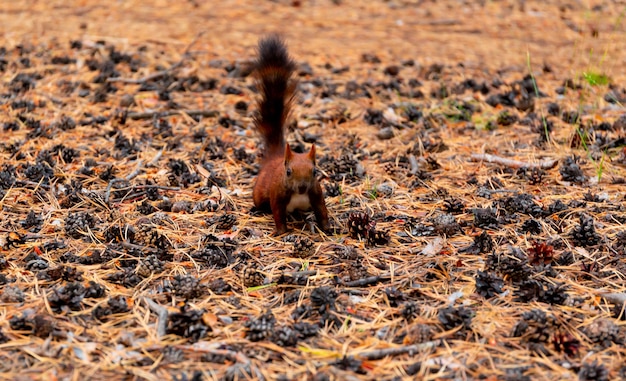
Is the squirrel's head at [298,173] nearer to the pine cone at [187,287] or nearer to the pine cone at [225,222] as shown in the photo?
the pine cone at [225,222]

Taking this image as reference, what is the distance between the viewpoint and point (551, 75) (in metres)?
5.89

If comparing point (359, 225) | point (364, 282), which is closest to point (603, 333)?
point (364, 282)

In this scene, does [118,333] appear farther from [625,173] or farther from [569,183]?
[625,173]

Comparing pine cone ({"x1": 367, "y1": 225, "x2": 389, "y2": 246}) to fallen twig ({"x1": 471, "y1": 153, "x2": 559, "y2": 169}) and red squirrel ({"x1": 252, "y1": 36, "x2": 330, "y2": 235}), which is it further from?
fallen twig ({"x1": 471, "y1": 153, "x2": 559, "y2": 169})

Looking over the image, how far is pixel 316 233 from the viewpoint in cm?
315

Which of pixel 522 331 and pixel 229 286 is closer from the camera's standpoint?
pixel 522 331

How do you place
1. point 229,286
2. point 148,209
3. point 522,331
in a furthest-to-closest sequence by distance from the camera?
point 148,209, point 229,286, point 522,331

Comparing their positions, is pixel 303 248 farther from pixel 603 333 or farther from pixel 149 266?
pixel 603 333

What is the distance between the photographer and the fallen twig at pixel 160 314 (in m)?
2.27

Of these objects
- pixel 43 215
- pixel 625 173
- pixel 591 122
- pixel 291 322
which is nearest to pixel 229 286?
pixel 291 322

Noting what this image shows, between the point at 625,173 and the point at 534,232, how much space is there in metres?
1.05

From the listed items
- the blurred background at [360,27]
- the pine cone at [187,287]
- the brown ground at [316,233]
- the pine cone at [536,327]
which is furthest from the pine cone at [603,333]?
the blurred background at [360,27]

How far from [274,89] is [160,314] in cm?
147

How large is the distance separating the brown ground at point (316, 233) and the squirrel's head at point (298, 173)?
0.26 metres
